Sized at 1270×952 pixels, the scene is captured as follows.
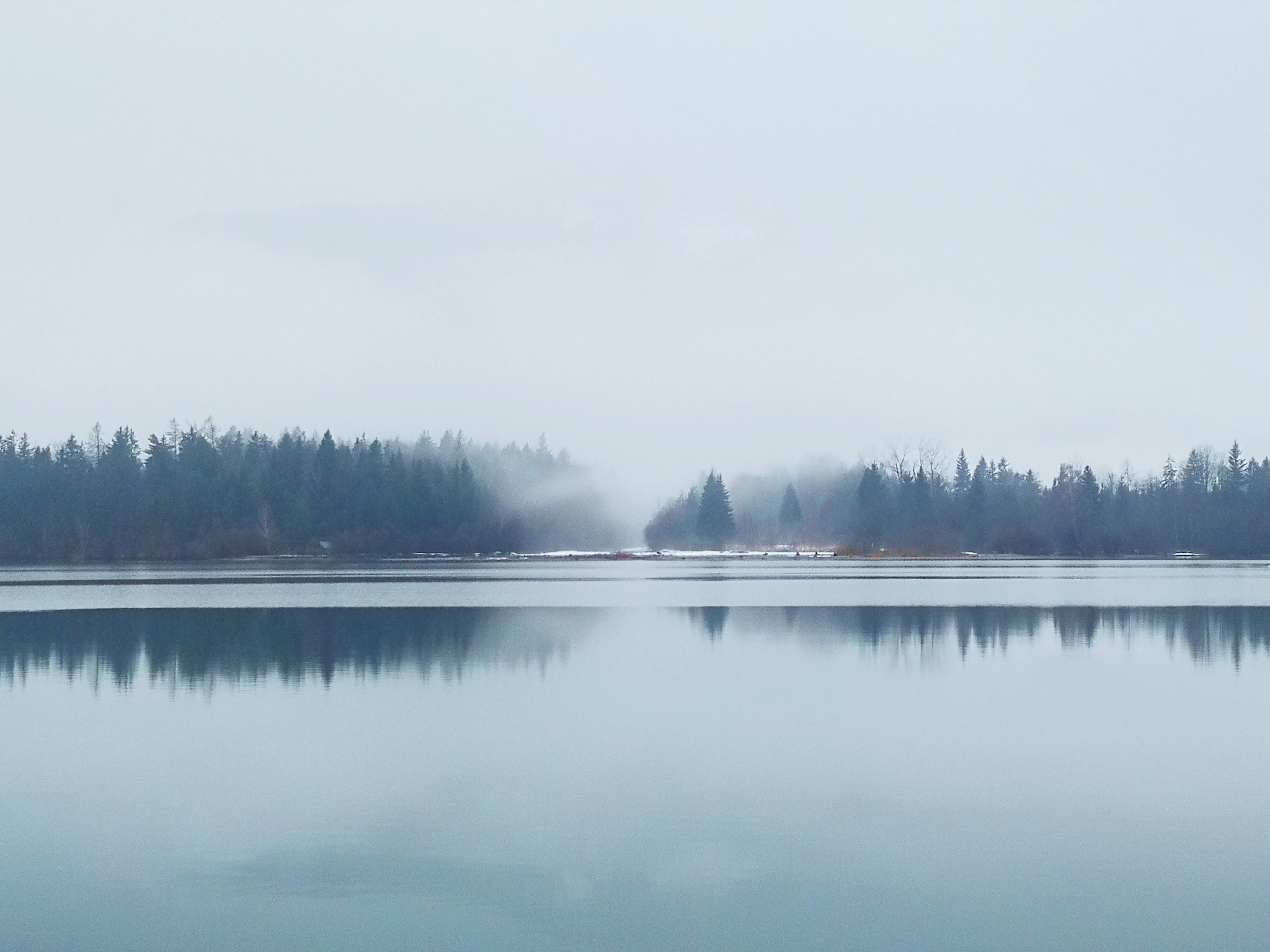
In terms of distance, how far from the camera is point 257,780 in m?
13.9

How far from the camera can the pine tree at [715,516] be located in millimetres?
118000

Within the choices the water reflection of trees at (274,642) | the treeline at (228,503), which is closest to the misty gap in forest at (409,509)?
the treeline at (228,503)

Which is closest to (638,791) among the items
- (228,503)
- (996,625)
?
(996,625)

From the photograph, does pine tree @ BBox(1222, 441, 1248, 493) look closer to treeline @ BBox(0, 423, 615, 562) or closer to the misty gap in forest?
the misty gap in forest

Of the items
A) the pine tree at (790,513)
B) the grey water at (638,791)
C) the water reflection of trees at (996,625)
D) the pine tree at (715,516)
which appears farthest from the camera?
the pine tree at (790,513)

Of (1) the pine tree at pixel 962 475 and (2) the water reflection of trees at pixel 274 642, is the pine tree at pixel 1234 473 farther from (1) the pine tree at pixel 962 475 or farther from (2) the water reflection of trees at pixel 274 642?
(2) the water reflection of trees at pixel 274 642

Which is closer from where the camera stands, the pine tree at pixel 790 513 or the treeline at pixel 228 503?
the treeline at pixel 228 503

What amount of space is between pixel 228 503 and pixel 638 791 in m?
90.1

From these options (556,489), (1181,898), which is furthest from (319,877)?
(556,489)

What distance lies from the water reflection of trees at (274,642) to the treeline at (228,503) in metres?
61.0

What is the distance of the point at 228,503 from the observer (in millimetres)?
97562

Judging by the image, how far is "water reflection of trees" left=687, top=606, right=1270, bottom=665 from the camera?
2758cm

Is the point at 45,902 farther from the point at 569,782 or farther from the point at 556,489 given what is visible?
the point at 556,489


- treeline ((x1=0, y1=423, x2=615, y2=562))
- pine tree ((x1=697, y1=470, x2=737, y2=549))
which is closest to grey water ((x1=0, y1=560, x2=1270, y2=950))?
treeline ((x1=0, y1=423, x2=615, y2=562))
